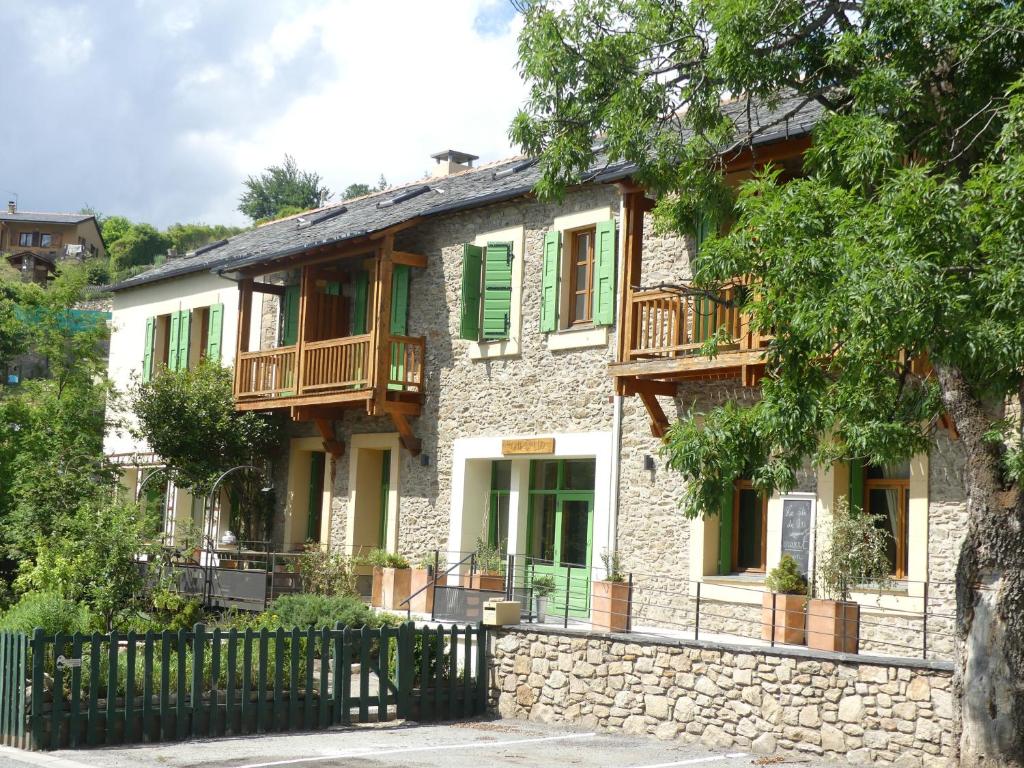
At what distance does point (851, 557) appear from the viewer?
1252cm

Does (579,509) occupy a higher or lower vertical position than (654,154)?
lower

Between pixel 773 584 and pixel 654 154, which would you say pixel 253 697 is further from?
pixel 654 154

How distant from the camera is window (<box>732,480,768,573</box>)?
50.0ft

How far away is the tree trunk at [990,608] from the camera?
9188 millimetres

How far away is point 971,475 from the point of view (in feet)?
31.0

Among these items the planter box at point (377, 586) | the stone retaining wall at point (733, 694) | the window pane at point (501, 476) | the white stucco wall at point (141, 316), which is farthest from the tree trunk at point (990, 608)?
the white stucco wall at point (141, 316)

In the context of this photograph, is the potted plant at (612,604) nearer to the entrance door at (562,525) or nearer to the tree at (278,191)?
the entrance door at (562,525)

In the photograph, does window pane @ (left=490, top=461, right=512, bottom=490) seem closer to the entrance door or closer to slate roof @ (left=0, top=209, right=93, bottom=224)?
the entrance door

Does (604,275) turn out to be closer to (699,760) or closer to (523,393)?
(523,393)

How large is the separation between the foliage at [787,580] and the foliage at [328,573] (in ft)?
24.6

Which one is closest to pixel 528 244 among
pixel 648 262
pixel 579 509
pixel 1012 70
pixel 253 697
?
pixel 648 262

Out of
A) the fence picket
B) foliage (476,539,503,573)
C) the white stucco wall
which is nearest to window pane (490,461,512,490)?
foliage (476,539,503,573)

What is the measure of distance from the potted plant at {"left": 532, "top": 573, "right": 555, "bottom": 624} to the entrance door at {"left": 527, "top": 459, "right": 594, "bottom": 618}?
13 centimetres

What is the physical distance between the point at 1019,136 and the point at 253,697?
26.1ft
